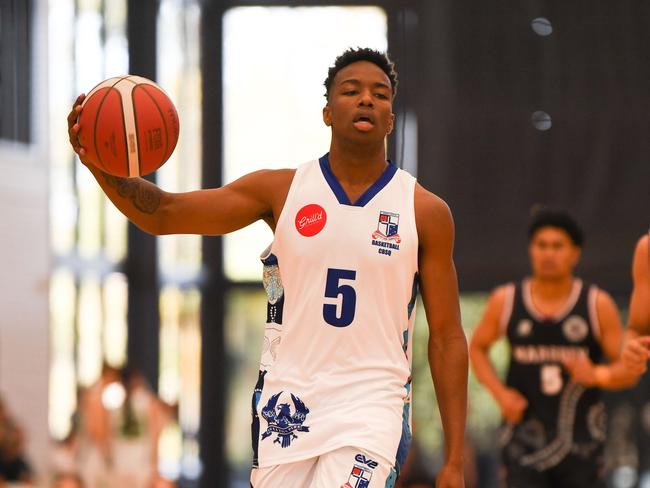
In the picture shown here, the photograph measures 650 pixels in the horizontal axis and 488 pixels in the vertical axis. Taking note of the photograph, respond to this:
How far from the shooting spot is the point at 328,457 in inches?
129

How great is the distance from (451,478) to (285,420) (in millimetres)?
519

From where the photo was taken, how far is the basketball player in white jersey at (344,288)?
334 centimetres

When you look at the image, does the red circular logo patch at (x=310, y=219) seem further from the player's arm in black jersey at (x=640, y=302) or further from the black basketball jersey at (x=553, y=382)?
the black basketball jersey at (x=553, y=382)

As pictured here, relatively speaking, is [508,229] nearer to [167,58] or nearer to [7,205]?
[167,58]

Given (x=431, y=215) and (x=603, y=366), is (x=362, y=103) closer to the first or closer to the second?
(x=431, y=215)

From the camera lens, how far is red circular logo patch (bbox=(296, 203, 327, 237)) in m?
3.46

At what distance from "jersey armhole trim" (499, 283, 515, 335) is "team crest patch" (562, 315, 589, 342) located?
319 mm

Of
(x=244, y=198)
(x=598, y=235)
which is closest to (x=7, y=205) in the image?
(x=598, y=235)

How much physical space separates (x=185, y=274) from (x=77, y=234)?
797 mm

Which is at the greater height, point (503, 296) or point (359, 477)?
point (503, 296)

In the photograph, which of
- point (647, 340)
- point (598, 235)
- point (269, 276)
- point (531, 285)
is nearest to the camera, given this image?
point (269, 276)

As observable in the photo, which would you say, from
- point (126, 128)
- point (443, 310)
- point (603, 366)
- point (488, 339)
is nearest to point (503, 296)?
point (488, 339)

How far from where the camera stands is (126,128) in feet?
11.7

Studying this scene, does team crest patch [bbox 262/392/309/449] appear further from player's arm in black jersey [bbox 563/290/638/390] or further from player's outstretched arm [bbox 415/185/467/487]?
player's arm in black jersey [bbox 563/290/638/390]
